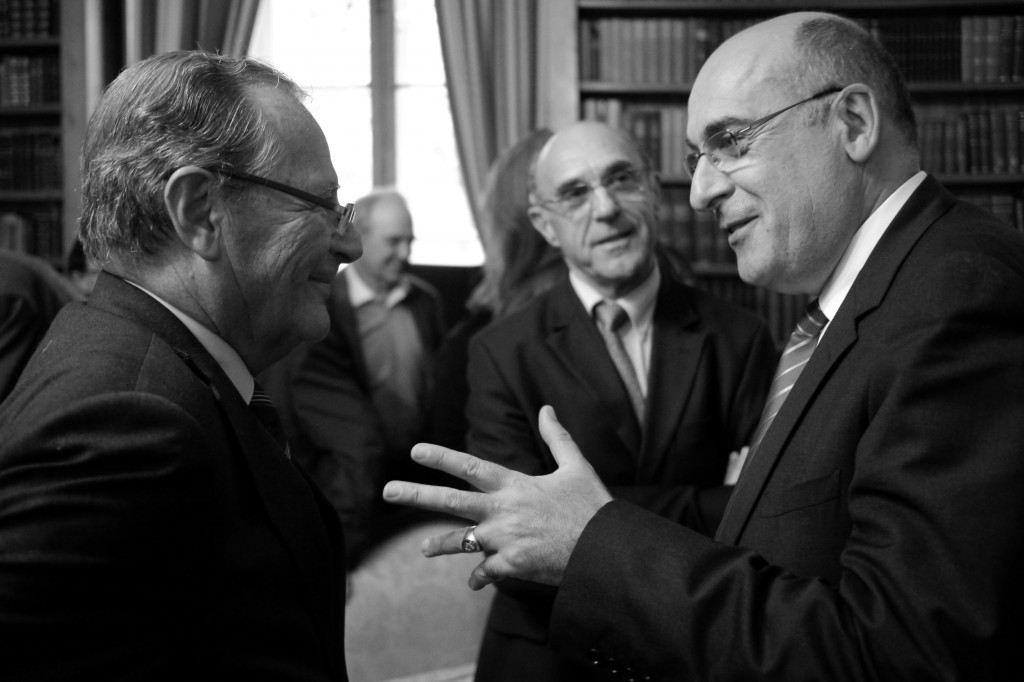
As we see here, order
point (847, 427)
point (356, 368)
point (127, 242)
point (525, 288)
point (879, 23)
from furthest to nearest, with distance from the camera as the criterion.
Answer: point (879, 23) → point (356, 368) → point (525, 288) → point (127, 242) → point (847, 427)

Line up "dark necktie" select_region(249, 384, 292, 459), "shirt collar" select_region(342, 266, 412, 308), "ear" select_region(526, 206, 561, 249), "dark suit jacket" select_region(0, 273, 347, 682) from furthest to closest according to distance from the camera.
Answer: "shirt collar" select_region(342, 266, 412, 308) → "ear" select_region(526, 206, 561, 249) → "dark necktie" select_region(249, 384, 292, 459) → "dark suit jacket" select_region(0, 273, 347, 682)

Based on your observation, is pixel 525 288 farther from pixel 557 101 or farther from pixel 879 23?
pixel 879 23

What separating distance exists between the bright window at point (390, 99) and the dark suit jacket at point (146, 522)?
4503mm

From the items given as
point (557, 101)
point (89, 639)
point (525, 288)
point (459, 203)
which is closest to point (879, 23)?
point (557, 101)

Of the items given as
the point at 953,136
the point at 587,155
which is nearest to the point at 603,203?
the point at 587,155

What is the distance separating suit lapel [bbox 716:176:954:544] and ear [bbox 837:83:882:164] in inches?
4.6

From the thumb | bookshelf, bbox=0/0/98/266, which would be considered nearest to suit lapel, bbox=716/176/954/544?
the thumb

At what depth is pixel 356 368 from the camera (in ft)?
11.2

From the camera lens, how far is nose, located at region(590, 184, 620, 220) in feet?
7.83

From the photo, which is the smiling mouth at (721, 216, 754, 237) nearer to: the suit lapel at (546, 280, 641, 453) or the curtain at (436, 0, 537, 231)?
the suit lapel at (546, 280, 641, 453)

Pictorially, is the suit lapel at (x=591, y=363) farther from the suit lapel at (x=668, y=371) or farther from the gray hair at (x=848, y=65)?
the gray hair at (x=848, y=65)

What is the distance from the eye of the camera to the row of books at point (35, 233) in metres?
5.46

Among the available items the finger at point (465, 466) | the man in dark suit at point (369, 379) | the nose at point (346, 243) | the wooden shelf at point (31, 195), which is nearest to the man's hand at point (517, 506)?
the finger at point (465, 466)

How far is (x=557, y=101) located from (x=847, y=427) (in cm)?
386
